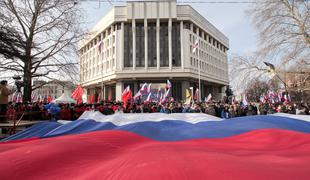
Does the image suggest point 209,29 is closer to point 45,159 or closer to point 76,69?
point 76,69

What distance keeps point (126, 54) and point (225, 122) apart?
5990cm

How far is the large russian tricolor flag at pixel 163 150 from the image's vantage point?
12.1ft

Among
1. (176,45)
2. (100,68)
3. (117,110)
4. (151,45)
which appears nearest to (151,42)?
(151,45)

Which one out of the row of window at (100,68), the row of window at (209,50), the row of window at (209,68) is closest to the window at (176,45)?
the row of window at (209,68)

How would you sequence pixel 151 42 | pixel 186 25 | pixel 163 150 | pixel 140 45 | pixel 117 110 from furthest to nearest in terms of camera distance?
pixel 186 25
pixel 151 42
pixel 140 45
pixel 117 110
pixel 163 150

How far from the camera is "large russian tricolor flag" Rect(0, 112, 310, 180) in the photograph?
12.1 ft

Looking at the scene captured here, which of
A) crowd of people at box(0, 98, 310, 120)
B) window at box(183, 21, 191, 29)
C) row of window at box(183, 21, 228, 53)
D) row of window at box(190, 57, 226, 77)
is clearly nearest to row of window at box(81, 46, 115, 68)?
window at box(183, 21, 191, 29)

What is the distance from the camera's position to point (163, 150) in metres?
4.97

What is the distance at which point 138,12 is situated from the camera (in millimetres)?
66938

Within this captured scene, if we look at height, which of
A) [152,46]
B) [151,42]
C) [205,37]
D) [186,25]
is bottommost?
[152,46]

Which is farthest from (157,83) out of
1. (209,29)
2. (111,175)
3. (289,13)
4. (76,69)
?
(111,175)

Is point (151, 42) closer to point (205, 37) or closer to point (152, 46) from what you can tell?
point (152, 46)

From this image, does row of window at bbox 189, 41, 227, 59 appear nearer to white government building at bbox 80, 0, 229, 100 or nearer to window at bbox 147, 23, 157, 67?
white government building at bbox 80, 0, 229, 100

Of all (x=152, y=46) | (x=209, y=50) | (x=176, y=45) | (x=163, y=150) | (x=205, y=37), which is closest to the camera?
(x=163, y=150)
